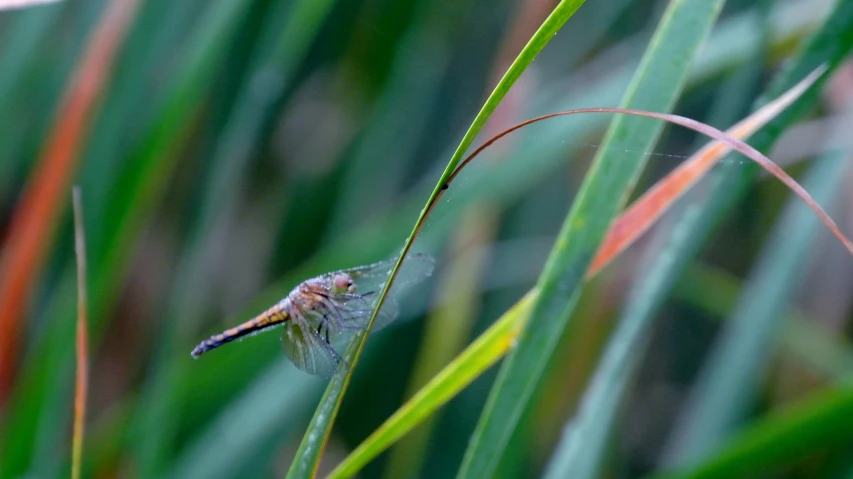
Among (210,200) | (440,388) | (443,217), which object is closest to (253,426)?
(210,200)

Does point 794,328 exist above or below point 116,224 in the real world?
below

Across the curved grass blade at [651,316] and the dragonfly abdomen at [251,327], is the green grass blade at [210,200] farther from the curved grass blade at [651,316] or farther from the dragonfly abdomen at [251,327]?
the curved grass blade at [651,316]

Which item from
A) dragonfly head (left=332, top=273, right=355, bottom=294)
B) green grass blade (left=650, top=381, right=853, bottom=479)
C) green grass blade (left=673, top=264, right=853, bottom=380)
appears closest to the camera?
green grass blade (left=650, top=381, right=853, bottom=479)

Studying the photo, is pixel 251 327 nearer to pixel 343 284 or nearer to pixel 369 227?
pixel 343 284

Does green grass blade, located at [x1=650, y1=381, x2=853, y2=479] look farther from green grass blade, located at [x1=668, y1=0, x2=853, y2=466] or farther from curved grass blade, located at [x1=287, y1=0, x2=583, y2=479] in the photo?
curved grass blade, located at [x1=287, y1=0, x2=583, y2=479]

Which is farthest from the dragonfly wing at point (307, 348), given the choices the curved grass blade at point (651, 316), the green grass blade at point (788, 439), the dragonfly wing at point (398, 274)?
the green grass blade at point (788, 439)

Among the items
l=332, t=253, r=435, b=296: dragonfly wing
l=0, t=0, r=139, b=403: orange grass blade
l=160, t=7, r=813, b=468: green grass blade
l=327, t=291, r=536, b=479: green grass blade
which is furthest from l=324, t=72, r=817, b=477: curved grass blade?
l=0, t=0, r=139, b=403: orange grass blade
